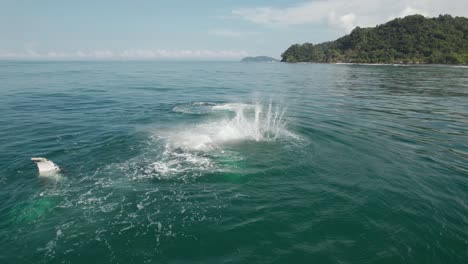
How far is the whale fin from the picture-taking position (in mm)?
14742

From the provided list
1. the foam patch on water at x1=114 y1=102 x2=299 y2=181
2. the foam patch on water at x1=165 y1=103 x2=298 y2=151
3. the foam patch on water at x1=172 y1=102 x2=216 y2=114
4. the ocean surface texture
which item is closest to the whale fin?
the ocean surface texture

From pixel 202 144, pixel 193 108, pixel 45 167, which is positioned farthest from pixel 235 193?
pixel 193 108

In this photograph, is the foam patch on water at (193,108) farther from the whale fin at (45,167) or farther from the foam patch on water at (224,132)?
the whale fin at (45,167)

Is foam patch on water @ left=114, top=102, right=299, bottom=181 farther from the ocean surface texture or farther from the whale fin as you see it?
the whale fin

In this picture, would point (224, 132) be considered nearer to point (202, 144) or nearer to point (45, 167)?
point (202, 144)

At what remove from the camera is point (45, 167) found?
14922 mm

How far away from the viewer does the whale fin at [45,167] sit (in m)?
14.7

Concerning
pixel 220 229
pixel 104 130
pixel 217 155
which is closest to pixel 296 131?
pixel 217 155

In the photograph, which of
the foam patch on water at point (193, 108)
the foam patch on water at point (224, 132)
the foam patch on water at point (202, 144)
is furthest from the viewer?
the foam patch on water at point (193, 108)

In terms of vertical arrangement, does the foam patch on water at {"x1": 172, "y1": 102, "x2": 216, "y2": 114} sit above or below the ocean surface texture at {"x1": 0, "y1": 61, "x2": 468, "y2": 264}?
above

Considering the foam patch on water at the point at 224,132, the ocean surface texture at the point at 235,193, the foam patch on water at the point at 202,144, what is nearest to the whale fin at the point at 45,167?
the ocean surface texture at the point at 235,193

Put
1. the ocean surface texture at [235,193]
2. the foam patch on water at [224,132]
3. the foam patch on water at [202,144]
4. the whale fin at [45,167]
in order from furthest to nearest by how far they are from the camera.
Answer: the foam patch on water at [224,132]
the foam patch on water at [202,144]
the whale fin at [45,167]
the ocean surface texture at [235,193]

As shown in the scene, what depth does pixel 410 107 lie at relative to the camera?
34.2m

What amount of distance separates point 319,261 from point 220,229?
12.6 feet
